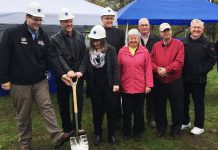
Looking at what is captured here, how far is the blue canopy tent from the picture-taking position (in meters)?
8.66

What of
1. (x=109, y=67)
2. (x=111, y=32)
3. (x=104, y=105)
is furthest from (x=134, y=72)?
(x=111, y=32)

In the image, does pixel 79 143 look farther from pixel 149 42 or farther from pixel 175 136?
pixel 149 42

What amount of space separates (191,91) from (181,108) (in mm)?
375

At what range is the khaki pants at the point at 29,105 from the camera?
4852 millimetres

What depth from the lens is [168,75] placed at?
5.57m

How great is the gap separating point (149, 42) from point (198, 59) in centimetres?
92

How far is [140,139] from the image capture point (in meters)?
5.70

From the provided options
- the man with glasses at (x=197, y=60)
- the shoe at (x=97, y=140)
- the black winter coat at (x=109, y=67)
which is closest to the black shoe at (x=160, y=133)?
the man with glasses at (x=197, y=60)

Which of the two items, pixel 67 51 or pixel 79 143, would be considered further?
pixel 67 51

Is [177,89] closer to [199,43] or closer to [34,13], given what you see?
[199,43]

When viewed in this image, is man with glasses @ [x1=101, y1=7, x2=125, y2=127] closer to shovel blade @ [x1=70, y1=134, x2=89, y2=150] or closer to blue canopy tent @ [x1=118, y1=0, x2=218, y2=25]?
shovel blade @ [x1=70, y1=134, x2=89, y2=150]

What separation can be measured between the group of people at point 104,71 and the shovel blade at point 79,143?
0.53 ft

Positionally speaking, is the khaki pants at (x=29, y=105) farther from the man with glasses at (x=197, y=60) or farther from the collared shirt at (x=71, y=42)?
the man with glasses at (x=197, y=60)

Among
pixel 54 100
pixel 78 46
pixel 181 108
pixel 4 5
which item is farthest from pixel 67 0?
pixel 181 108
